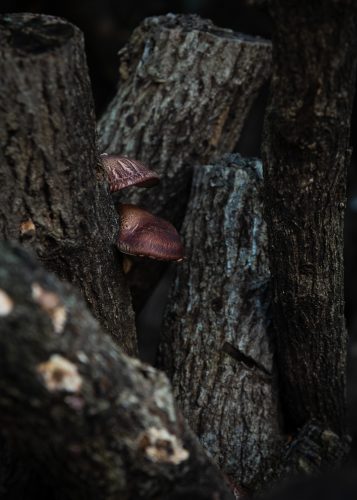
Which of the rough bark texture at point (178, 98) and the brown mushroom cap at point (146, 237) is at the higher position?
the rough bark texture at point (178, 98)

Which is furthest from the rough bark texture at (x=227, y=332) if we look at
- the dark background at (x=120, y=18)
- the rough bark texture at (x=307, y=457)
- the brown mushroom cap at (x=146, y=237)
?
the dark background at (x=120, y=18)

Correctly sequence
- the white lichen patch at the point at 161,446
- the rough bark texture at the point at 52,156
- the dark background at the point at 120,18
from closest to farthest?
the white lichen patch at the point at 161,446 → the rough bark texture at the point at 52,156 → the dark background at the point at 120,18

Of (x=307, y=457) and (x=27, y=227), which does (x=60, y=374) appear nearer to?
(x=27, y=227)

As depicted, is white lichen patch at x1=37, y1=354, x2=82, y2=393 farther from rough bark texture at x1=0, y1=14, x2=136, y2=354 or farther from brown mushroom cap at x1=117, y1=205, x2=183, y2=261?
brown mushroom cap at x1=117, y1=205, x2=183, y2=261

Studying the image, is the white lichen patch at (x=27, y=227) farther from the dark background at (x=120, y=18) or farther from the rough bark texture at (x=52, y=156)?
the dark background at (x=120, y=18)

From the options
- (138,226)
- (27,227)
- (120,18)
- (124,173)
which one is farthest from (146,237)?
A: (120,18)

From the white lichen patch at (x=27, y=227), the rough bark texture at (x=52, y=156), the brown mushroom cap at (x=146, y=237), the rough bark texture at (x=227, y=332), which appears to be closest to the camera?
the rough bark texture at (x=52, y=156)

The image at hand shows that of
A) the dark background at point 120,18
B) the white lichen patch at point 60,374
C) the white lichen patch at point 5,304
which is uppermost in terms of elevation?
the dark background at point 120,18
